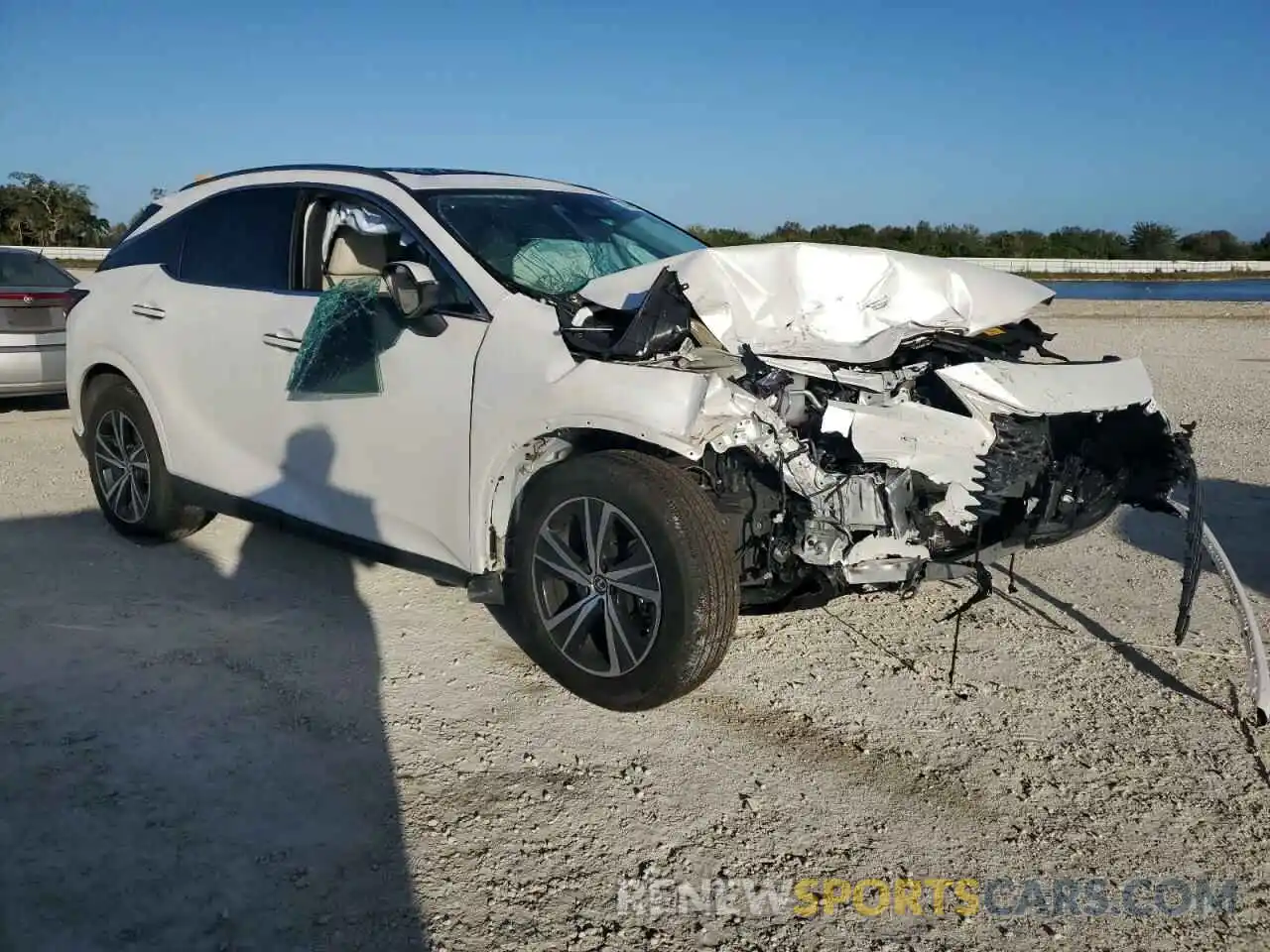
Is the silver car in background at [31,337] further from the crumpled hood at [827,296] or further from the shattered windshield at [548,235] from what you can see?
the crumpled hood at [827,296]

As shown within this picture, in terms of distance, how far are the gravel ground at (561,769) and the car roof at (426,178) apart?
1.93m

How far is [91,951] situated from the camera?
8.24 feet

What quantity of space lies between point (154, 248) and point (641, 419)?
11.2 feet

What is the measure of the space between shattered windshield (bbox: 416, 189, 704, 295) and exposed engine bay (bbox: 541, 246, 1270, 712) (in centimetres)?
38

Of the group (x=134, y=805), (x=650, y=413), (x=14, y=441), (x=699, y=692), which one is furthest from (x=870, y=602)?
(x=14, y=441)

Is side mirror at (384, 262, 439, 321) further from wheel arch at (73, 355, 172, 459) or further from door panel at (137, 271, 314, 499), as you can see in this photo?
wheel arch at (73, 355, 172, 459)

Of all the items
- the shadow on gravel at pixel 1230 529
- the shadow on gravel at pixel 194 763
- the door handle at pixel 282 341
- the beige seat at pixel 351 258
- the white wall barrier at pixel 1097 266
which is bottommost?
the shadow on gravel at pixel 194 763

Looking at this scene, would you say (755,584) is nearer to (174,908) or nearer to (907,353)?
(907,353)

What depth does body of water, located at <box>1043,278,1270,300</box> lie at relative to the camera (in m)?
31.7

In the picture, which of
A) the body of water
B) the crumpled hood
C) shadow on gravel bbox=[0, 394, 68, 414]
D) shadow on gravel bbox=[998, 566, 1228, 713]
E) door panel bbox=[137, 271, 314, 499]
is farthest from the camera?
the body of water

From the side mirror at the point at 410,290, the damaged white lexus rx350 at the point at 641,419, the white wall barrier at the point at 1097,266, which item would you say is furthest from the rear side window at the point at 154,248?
the white wall barrier at the point at 1097,266

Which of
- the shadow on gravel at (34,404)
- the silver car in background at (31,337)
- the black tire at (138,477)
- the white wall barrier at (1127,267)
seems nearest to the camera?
the black tire at (138,477)

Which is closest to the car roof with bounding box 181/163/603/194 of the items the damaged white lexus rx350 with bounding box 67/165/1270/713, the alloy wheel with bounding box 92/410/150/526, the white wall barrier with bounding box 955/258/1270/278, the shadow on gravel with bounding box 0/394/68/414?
the damaged white lexus rx350 with bounding box 67/165/1270/713

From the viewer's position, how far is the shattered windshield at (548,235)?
423 centimetres
